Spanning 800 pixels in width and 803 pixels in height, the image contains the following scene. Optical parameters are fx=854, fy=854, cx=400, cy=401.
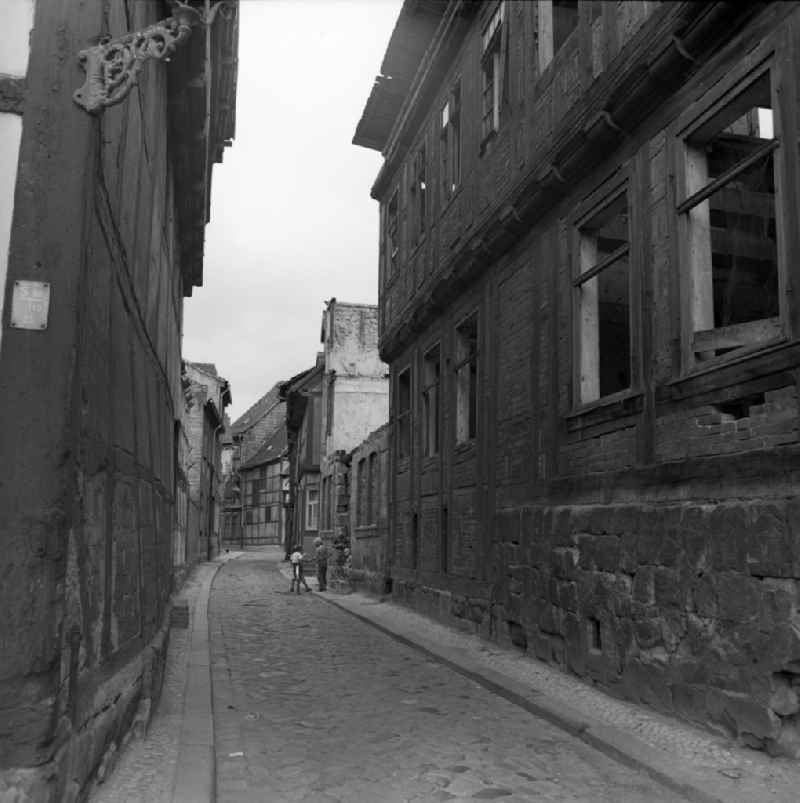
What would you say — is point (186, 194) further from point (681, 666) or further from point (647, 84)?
point (681, 666)

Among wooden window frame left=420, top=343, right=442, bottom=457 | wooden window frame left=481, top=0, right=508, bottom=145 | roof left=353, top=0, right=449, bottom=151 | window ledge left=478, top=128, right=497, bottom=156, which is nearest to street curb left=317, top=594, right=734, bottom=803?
wooden window frame left=420, top=343, right=442, bottom=457

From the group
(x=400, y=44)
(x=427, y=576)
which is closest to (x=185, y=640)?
(x=427, y=576)

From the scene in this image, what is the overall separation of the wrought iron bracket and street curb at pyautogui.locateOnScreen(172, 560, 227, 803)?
3693mm

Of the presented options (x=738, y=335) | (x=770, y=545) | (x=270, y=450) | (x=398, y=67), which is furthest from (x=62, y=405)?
(x=270, y=450)

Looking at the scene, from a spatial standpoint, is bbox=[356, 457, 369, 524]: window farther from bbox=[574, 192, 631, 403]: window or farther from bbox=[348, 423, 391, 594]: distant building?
bbox=[574, 192, 631, 403]: window

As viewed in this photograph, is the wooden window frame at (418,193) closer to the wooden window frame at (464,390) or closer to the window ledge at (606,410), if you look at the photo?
the wooden window frame at (464,390)

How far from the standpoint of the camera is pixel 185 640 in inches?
453

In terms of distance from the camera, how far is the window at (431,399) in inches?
Answer: 579

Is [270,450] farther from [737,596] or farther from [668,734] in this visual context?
[737,596]

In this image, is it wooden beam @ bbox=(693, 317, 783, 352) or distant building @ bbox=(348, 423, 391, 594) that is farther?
distant building @ bbox=(348, 423, 391, 594)

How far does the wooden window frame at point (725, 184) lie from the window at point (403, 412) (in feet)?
31.9

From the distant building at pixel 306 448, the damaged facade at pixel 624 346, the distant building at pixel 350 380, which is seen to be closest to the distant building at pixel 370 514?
the damaged facade at pixel 624 346

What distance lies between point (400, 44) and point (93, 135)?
42.3ft

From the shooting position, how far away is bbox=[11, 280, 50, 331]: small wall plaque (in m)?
3.88
